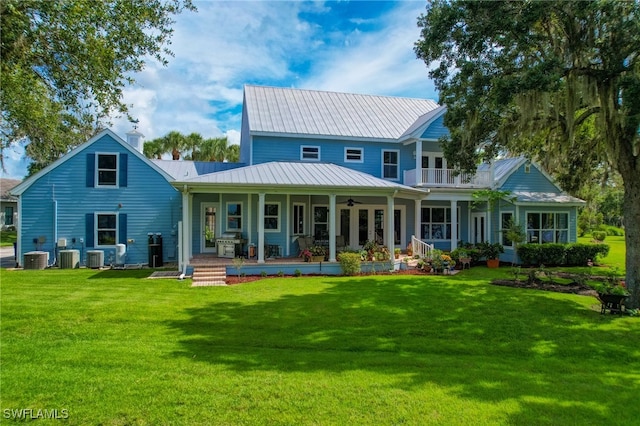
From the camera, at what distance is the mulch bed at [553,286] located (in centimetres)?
1107

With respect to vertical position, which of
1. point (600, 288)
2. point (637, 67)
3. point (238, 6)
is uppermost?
point (238, 6)

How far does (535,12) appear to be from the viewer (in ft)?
27.8

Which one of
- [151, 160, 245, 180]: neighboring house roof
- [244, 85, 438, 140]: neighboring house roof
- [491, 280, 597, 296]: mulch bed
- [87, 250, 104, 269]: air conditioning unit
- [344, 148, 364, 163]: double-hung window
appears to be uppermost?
[244, 85, 438, 140]: neighboring house roof

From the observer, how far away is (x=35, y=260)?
14148mm

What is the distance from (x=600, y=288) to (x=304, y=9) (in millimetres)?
11447

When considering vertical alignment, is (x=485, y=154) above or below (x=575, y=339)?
above

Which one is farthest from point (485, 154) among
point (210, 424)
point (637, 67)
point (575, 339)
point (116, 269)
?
point (116, 269)

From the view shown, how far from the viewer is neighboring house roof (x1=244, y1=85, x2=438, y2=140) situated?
1822cm

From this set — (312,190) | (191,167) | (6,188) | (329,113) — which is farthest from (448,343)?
(6,188)

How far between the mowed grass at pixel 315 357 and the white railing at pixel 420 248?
563 cm

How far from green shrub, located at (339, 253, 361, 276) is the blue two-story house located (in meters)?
0.95

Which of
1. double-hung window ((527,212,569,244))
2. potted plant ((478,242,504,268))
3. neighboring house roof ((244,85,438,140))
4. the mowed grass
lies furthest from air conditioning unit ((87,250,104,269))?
double-hung window ((527,212,569,244))

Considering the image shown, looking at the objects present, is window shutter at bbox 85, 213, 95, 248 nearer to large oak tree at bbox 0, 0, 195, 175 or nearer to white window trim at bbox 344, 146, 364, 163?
large oak tree at bbox 0, 0, 195, 175

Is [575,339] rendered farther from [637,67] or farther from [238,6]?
[238,6]
